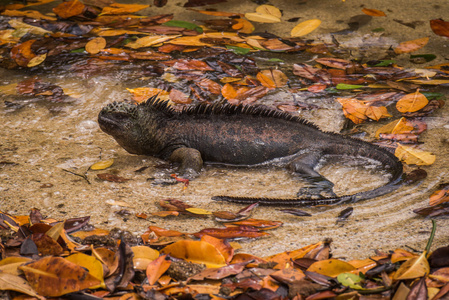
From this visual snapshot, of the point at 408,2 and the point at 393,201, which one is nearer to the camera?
the point at 393,201

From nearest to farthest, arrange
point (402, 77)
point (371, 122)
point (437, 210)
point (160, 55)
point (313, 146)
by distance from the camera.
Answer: point (437, 210)
point (313, 146)
point (371, 122)
point (402, 77)
point (160, 55)

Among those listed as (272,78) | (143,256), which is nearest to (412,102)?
(272,78)

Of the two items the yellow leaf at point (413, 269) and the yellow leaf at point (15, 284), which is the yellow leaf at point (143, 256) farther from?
the yellow leaf at point (413, 269)

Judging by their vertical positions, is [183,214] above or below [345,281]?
below

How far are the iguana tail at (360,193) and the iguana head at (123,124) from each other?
137 centimetres

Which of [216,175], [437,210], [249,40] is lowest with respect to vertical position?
[216,175]

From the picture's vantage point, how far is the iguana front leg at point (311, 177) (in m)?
3.90

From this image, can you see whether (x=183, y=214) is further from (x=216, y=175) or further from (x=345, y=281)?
(x=345, y=281)

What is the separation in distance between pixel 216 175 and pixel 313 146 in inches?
40.0

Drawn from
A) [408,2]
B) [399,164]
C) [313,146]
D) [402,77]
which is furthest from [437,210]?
[408,2]

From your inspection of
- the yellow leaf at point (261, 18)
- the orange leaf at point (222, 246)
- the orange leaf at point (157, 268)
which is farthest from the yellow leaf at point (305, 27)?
the orange leaf at point (157, 268)

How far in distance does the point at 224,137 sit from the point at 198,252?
2144 millimetres

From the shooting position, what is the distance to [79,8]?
7.45m

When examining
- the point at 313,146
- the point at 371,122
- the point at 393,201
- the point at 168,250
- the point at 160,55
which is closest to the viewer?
the point at 168,250
